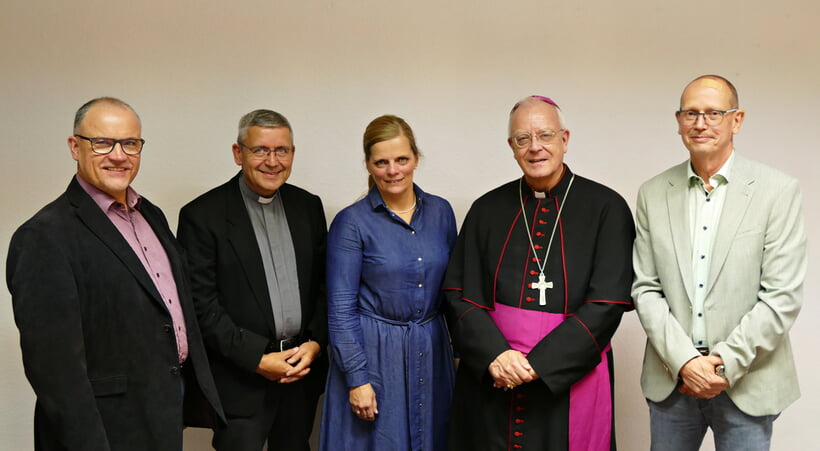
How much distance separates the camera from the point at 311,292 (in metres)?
2.88

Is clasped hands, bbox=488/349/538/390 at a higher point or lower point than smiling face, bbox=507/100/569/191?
lower

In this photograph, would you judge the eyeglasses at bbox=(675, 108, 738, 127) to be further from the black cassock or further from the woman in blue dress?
the woman in blue dress

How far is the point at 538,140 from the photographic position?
253 cm

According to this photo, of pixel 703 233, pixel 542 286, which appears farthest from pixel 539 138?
pixel 703 233

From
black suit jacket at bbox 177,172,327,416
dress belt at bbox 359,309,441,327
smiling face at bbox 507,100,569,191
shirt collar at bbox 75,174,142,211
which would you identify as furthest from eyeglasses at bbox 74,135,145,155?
smiling face at bbox 507,100,569,191

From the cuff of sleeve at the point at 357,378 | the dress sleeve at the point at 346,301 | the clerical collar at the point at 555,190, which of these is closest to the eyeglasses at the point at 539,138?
the clerical collar at the point at 555,190

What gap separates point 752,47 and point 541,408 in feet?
7.28

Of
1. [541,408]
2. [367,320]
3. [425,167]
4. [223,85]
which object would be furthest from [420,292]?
[223,85]

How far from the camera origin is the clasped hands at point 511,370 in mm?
2410

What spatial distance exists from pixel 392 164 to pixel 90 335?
1.22m

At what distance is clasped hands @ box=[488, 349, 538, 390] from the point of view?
241 centimetres

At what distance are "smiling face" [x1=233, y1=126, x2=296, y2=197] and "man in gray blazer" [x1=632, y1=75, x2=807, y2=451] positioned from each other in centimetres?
148

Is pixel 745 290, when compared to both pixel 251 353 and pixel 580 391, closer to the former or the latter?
pixel 580 391

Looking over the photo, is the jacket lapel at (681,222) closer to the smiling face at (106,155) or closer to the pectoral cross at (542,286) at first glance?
the pectoral cross at (542,286)
